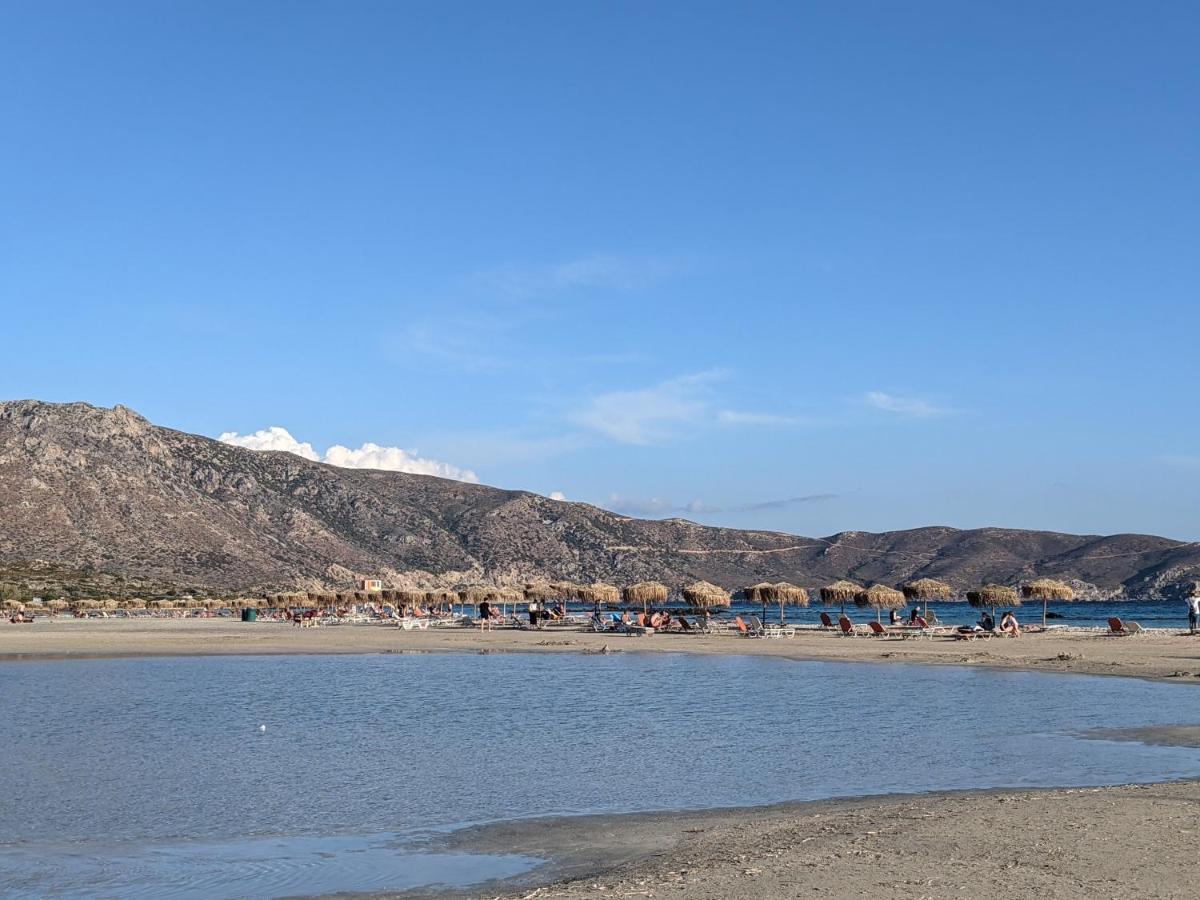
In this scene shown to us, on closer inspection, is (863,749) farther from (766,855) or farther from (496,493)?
(496,493)

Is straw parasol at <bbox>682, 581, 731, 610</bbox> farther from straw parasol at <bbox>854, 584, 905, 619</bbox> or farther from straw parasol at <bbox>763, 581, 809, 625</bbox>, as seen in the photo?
straw parasol at <bbox>854, 584, 905, 619</bbox>

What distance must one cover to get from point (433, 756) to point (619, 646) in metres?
24.4

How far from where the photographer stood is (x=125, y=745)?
1695 cm

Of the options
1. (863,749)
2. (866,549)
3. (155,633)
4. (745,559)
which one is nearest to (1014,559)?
(866,549)

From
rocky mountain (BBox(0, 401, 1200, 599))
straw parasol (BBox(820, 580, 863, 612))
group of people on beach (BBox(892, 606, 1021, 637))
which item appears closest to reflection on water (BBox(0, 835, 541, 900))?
group of people on beach (BBox(892, 606, 1021, 637))

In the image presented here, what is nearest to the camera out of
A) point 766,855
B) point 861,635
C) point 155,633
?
point 766,855

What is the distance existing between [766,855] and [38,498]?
311 ft

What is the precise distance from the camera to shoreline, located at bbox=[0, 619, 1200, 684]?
100 ft

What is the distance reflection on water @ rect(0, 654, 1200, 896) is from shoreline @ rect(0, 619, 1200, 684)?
11.8 ft

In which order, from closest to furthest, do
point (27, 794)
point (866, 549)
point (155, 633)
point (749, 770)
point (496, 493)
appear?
point (27, 794) < point (749, 770) < point (155, 633) < point (496, 493) < point (866, 549)

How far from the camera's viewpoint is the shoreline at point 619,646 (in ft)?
100

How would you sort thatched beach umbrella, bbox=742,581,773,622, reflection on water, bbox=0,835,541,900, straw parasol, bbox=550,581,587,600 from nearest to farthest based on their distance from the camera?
reflection on water, bbox=0,835,541,900
thatched beach umbrella, bbox=742,581,773,622
straw parasol, bbox=550,581,587,600

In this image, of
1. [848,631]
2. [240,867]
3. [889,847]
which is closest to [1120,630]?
[848,631]

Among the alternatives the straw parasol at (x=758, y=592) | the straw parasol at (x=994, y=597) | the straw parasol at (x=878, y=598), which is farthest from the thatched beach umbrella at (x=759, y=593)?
the straw parasol at (x=994, y=597)
